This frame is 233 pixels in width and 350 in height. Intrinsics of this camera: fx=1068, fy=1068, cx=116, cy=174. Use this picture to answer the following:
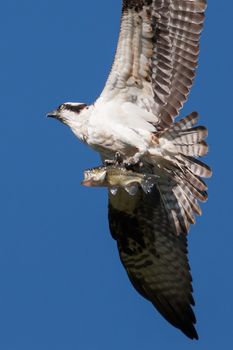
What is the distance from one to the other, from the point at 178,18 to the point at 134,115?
1.06 metres

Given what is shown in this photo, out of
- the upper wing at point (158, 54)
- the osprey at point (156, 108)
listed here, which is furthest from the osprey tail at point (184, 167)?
the upper wing at point (158, 54)

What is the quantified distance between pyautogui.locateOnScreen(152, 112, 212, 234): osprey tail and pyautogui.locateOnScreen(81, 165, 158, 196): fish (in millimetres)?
347

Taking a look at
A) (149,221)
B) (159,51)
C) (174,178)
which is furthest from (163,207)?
(159,51)

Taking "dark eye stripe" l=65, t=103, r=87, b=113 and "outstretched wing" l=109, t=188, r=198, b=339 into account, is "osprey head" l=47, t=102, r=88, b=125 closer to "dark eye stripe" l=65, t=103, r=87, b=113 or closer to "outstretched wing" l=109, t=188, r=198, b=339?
"dark eye stripe" l=65, t=103, r=87, b=113

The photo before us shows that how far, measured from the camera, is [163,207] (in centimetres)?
1184

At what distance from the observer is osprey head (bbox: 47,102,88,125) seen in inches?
423

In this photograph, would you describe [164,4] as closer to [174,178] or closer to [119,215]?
[174,178]

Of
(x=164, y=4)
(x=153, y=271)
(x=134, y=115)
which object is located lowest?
(x=153, y=271)

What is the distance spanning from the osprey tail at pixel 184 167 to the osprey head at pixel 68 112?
85cm

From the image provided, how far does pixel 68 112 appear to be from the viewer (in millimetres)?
10844

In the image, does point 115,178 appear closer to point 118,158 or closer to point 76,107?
point 118,158

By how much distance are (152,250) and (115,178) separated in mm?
2158

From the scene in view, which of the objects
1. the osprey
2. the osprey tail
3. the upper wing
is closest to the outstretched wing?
the osprey

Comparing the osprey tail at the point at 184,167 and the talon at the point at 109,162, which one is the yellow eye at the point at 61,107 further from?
the osprey tail at the point at 184,167
